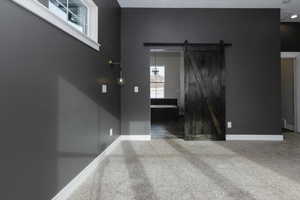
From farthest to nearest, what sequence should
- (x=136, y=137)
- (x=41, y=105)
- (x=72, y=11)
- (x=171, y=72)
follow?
(x=171, y=72)
(x=136, y=137)
(x=72, y=11)
(x=41, y=105)

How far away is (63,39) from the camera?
194 cm

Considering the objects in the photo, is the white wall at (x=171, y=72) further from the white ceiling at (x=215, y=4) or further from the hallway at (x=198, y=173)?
the hallway at (x=198, y=173)

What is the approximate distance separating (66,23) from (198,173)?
2.35 meters

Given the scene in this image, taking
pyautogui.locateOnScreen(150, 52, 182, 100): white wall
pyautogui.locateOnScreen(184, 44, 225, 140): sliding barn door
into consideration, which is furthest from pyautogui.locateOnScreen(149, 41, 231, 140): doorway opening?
pyautogui.locateOnScreen(150, 52, 182, 100): white wall

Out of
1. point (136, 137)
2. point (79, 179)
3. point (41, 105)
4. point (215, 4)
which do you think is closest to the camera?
point (41, 105)

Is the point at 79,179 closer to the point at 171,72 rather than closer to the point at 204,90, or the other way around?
the point at 204,90

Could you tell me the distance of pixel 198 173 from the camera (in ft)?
8.59

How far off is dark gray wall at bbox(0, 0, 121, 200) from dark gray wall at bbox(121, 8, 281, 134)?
6.35 feet

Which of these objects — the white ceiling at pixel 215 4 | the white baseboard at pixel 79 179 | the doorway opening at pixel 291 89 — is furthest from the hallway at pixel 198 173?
the white ceiling at pixel 215 4

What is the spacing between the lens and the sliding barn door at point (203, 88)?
4637 mm

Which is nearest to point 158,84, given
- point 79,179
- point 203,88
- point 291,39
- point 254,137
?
point 203,88

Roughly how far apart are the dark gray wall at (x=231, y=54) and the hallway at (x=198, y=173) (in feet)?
2.63

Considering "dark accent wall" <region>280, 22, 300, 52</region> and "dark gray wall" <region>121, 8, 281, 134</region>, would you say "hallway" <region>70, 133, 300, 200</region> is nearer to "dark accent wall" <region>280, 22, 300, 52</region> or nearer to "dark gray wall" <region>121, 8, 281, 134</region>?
"dark gray wall" <region>121, 8, 281, 134</region>

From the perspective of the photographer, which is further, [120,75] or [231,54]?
[231,54]
